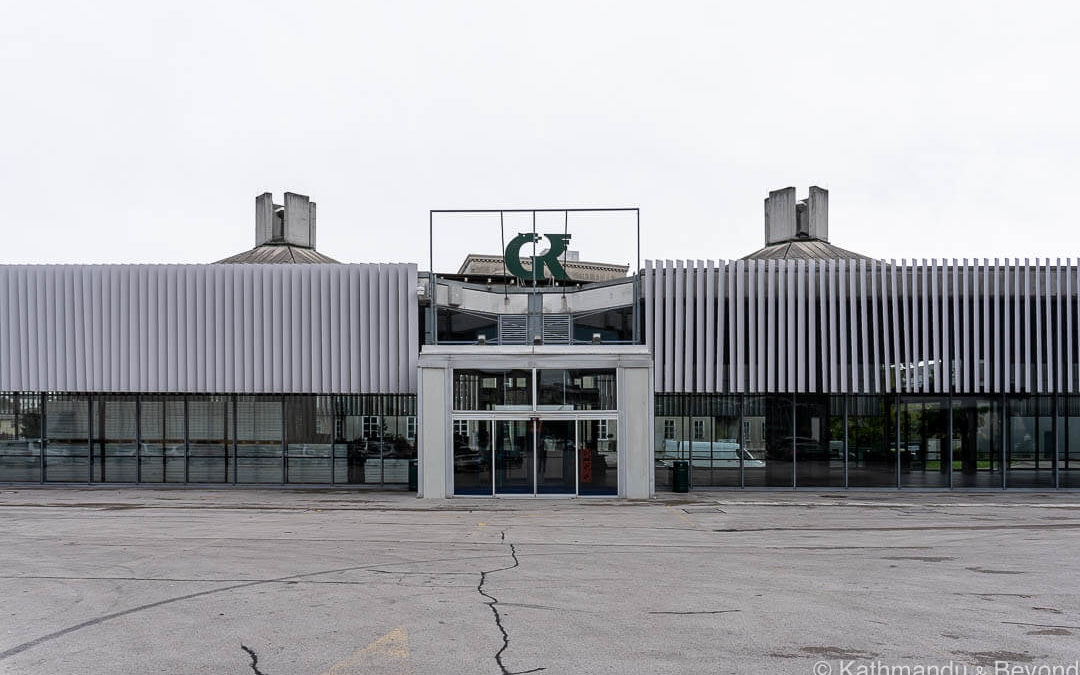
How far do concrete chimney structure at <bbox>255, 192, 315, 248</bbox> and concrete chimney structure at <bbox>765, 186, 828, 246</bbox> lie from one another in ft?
76.1

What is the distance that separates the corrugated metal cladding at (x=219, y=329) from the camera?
29.0 meters

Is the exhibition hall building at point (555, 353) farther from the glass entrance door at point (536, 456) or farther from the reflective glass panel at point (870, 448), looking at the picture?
the glass entrance door at point (536, 456)

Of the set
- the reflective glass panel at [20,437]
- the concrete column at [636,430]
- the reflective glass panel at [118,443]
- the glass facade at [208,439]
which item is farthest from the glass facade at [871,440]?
the reflective glass panel at [20,437]

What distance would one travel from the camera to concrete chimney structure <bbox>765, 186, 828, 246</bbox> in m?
47.8

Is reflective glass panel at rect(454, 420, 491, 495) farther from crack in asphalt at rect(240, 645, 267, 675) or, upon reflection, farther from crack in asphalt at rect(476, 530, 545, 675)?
crack in asphalt at rect(240, 645, 267, 675)

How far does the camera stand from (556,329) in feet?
92.4

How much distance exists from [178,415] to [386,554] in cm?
1686

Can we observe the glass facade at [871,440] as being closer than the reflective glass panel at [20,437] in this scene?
Yes

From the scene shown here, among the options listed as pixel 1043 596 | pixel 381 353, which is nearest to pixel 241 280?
pixel 381 353

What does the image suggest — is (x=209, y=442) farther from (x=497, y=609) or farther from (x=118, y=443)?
(x=497, y=609)

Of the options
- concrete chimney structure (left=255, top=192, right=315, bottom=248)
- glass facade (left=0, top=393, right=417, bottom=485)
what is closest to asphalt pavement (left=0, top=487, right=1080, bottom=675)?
glass facade (left=0, top=393, right=417, bottom=485)

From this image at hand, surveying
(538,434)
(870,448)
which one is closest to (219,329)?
(538,434)

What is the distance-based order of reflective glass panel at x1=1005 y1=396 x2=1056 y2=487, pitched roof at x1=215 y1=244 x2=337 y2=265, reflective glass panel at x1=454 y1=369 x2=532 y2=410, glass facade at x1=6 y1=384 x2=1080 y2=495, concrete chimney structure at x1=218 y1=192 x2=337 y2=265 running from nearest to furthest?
reflective glass panel at x1=454 y1=369 x2=532 y2=410 → glass facade at x1=6 y1=384 x2=1080 y2=495 → reflective glass panel at x1=1005 y1=396 x2=1056 y2=487 → pitched roof at x1=215 y1=244 x2=337 y2=265 → concrete chimney structure at x1=218 y1=192 x2=337 y2=265

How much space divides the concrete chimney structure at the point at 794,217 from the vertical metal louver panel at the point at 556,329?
23.1 metres
